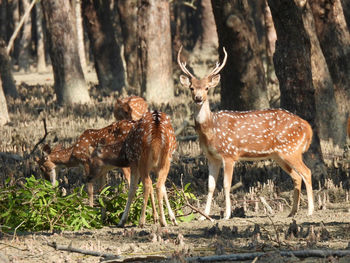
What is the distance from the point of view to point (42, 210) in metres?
9.54

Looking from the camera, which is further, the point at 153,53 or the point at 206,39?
the point at 206,39

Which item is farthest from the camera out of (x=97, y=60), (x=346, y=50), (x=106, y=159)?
(x=97, y=60)

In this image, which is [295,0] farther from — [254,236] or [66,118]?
[66,118]

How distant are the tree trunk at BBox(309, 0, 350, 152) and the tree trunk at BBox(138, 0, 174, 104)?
23.1 feet

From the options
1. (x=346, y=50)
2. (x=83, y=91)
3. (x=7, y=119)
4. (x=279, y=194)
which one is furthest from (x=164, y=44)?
(x=279, y=194)

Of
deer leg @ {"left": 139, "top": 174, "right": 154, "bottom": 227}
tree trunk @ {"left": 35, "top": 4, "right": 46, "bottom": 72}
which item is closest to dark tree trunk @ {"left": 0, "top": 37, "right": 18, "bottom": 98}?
tree trunk @ {"left": 35, "top": 4, "right": 46, "bottom": 72}

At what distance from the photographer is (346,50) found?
1666 centimetres

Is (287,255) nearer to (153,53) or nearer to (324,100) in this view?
(324,100)

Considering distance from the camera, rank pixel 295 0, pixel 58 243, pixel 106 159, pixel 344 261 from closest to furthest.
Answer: pixel 344 261 → pixel 58 243 → pixel 106 159 → pixel 295 0

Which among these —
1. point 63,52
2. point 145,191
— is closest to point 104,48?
point 63,52

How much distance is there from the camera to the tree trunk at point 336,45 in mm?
16516

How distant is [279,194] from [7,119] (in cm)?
935

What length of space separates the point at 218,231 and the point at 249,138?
2.40 metres

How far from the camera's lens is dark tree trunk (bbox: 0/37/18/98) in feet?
81.3
